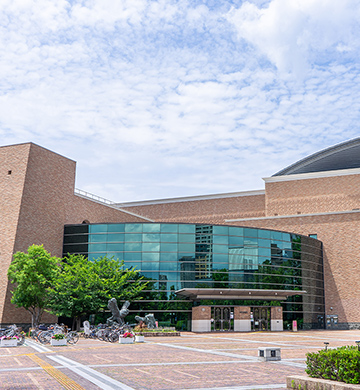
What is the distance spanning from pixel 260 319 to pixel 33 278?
22.0 meters

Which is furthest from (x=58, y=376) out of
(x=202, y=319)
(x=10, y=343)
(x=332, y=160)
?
(x=332, y=160)

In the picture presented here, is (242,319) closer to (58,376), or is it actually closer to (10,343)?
(10,343)

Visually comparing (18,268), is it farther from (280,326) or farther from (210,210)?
(210,210)

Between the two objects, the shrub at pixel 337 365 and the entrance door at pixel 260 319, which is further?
the entrance door at pixel 260 319

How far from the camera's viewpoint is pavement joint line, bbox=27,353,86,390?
40.8 feet

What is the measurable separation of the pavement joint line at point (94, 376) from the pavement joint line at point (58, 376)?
0.51 m

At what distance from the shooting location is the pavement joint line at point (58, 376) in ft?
40.8

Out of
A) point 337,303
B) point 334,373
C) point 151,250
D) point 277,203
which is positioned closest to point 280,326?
point 337,303

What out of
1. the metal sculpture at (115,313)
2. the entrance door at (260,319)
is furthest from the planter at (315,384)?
the entrance door at (260,319)

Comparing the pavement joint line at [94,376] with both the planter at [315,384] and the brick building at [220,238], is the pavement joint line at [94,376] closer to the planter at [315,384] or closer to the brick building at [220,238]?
the planter at [315,384]

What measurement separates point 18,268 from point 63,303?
188 inches

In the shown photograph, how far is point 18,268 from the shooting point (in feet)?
128

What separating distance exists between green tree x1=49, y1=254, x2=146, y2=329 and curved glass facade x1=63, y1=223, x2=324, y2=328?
9.98ft

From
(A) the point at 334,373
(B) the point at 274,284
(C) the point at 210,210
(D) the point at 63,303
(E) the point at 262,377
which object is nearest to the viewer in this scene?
(A) the point at 334,373
